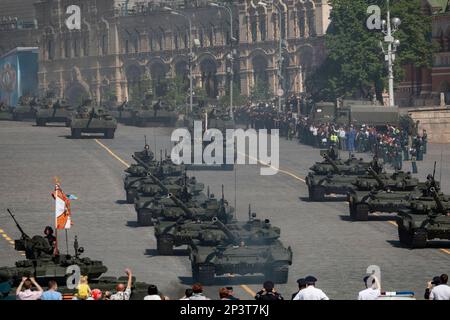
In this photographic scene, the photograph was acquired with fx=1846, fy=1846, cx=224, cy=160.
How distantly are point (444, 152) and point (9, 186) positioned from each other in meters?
26.6

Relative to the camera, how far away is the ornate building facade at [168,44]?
165m

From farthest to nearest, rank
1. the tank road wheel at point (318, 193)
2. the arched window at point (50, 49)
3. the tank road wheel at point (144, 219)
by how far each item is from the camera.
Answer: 1. the arched window at point (50, 49)
2. the tank road wheel at point (318, 193)
3. the tank road wheel at point (144, 219)

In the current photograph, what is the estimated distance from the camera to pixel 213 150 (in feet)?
271

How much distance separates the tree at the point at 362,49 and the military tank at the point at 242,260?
7119 centimetres

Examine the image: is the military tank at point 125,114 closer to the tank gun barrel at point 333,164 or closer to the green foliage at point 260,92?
the green foliage at point 260,92

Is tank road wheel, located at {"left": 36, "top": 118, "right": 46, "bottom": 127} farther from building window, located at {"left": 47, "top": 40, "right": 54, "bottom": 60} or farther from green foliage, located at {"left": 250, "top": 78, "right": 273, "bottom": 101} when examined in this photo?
building window, located at {"left": 47, "top": 40, "right": 54, "bottom": 60}

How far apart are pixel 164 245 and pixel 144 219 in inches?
301

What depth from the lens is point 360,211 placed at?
57406 millimetres

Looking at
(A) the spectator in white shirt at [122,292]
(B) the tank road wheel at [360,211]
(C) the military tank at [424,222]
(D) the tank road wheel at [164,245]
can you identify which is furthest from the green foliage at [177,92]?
(A) the spectator in white shirt at [122,292]

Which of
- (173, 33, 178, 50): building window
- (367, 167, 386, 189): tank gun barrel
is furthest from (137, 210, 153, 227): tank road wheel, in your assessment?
(173, 33, 178, 50): building window

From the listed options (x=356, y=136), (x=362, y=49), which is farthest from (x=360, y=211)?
(x=362, y=49)

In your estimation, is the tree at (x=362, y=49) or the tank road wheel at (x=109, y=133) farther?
the tree at (x=362, y=49)

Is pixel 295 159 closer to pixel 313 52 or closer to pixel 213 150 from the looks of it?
pixel 213 150
